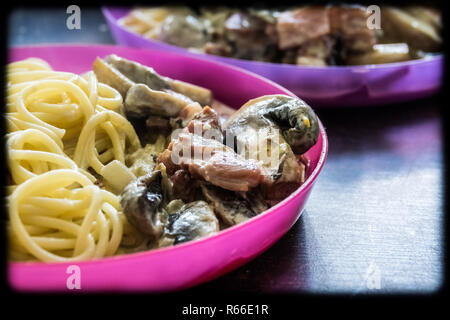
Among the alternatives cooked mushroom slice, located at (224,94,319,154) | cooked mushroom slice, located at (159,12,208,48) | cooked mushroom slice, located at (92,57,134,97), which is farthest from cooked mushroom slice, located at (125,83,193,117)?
cooked mushroom slice, located at (159,12,208,48)

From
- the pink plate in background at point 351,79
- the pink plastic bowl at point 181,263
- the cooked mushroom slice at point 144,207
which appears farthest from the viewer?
the pink plate in background at point 351,79

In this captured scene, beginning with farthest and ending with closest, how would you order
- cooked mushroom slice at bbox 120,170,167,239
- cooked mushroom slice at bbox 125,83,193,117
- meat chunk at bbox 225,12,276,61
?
meat chunk at bbox 225,12,276,61 < cooked mushroom slice at bbox 125,83,193,117 < cooked mushroom slice at bbox 120,170,167,239

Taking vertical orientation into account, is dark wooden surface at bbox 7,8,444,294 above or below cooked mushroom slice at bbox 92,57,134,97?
below

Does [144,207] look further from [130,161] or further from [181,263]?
[130,161]

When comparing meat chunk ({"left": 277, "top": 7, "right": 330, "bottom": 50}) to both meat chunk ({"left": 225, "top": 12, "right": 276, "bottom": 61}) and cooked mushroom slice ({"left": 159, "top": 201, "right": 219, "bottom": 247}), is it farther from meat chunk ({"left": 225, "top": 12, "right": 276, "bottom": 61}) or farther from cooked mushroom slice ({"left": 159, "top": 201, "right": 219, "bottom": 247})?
cooked mushroom slice ({"left": 159, "top": 201, "right": 219, "bottom": 247})

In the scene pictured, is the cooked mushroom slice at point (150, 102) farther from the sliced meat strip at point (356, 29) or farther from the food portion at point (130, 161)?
the sliced meat strip at point (356, 29)

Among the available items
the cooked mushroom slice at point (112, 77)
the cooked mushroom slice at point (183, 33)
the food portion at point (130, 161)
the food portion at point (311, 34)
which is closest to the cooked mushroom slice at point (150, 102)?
the food portion at point (130, 161)

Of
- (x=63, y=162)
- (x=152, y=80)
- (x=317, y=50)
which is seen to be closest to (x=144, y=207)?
(x=63, y=162)
